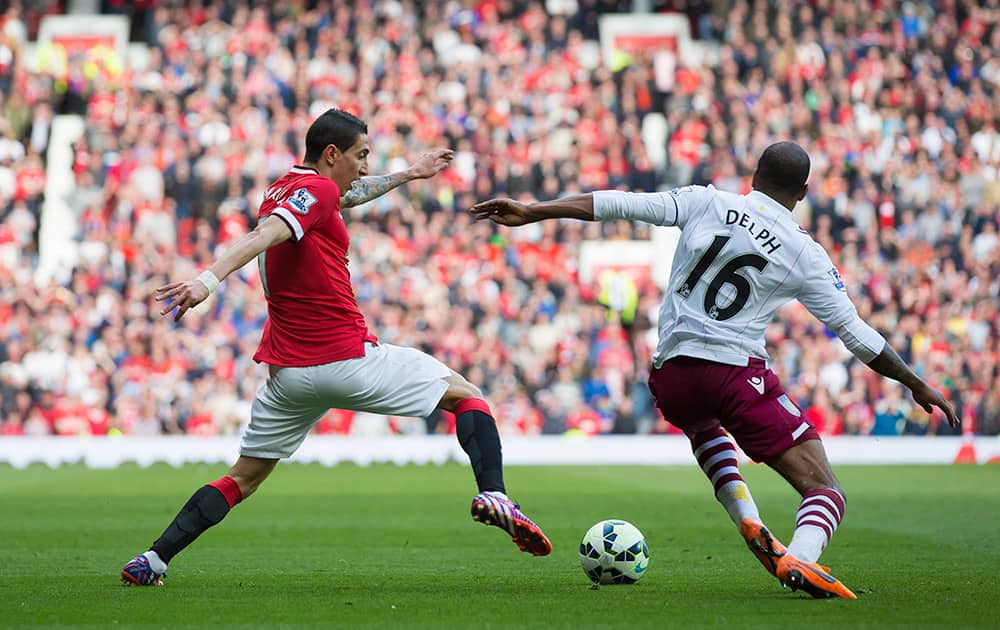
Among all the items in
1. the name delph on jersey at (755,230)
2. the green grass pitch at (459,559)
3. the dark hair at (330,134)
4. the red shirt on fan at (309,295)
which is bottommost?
the green grass pitch at (459,559)

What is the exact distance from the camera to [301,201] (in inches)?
300

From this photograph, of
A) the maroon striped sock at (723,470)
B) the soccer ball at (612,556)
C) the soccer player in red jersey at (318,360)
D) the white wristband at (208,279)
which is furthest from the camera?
the soccer ball at (612,556)

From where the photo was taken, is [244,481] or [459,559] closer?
[244,481]

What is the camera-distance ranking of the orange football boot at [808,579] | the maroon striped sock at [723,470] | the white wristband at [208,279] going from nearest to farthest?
1. the white wristband at [208,279]
2. the orange football boot at [808,579]
3. the maroon striped sock at [723,470]

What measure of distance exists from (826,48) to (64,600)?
79.6ft

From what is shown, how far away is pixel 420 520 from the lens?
12.9m

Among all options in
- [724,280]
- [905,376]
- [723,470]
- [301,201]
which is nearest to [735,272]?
[724,280]

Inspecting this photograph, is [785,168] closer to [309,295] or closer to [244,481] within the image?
[309,295]

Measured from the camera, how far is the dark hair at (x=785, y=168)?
7.80 metres

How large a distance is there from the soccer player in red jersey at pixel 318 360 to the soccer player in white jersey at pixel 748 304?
811 millimetres

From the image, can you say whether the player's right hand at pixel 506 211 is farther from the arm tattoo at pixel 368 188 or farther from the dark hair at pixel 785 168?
the dark hair at pixel 785 168

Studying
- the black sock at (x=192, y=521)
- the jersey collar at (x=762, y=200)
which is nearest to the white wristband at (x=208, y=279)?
the black sock at (x=192, y=521)

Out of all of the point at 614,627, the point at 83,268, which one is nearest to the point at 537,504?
the point at 614,627

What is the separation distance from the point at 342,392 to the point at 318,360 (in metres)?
0.20
